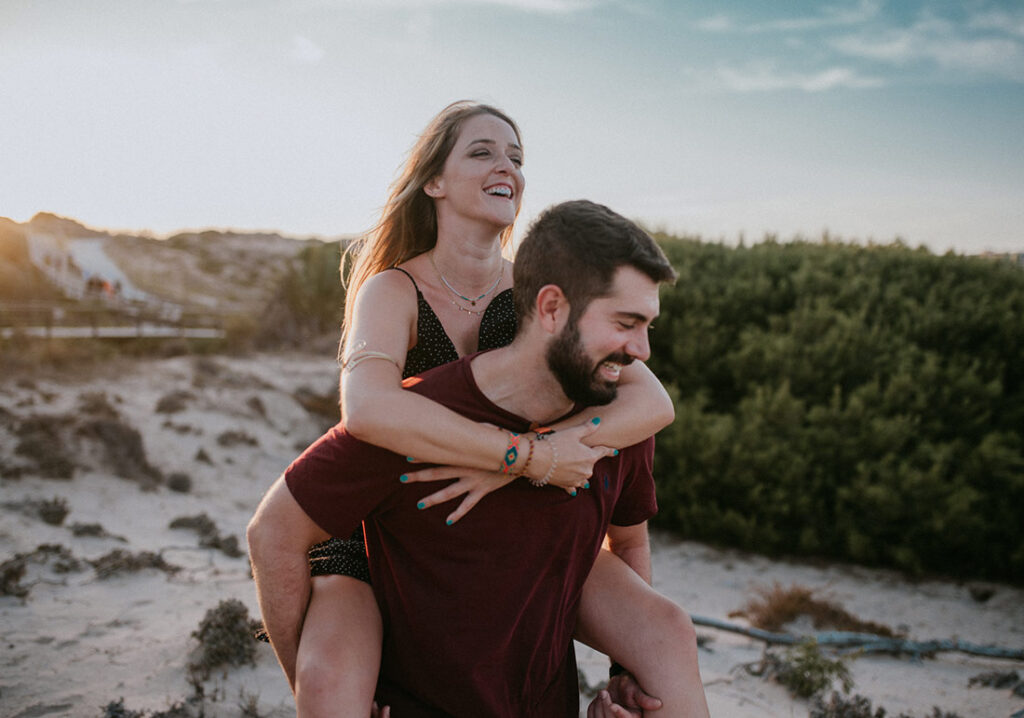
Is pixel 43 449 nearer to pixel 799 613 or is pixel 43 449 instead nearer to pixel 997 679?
pixel 799 613

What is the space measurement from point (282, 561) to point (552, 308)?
1.06 meters

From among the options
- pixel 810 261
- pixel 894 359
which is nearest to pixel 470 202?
pixel 894 359

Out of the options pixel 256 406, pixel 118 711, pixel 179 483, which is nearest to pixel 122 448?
pixel 179 483

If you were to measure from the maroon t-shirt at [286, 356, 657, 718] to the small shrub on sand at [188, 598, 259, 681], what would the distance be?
8.36 feet

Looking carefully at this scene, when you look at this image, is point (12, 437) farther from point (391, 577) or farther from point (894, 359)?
point (894, 359)

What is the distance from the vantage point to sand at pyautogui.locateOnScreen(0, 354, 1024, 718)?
4.10m

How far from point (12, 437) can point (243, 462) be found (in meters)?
2.65

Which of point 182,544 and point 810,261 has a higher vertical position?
point 810,261

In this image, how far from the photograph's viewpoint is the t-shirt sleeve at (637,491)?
2.42 meters

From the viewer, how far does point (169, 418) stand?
10102mm

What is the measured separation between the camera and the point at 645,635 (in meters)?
2.19

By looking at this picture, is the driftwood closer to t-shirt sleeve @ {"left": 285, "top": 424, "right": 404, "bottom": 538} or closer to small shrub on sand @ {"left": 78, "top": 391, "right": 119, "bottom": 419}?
t-shirt sleeve @ {"left": 285, "top": 424, "right": 404, "bottom": 538}

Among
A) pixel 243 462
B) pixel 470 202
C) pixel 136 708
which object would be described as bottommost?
pixel 243 462

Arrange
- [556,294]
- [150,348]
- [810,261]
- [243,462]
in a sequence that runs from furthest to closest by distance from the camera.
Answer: [150,348] < [243,462] < [810,261] < [556,294]
